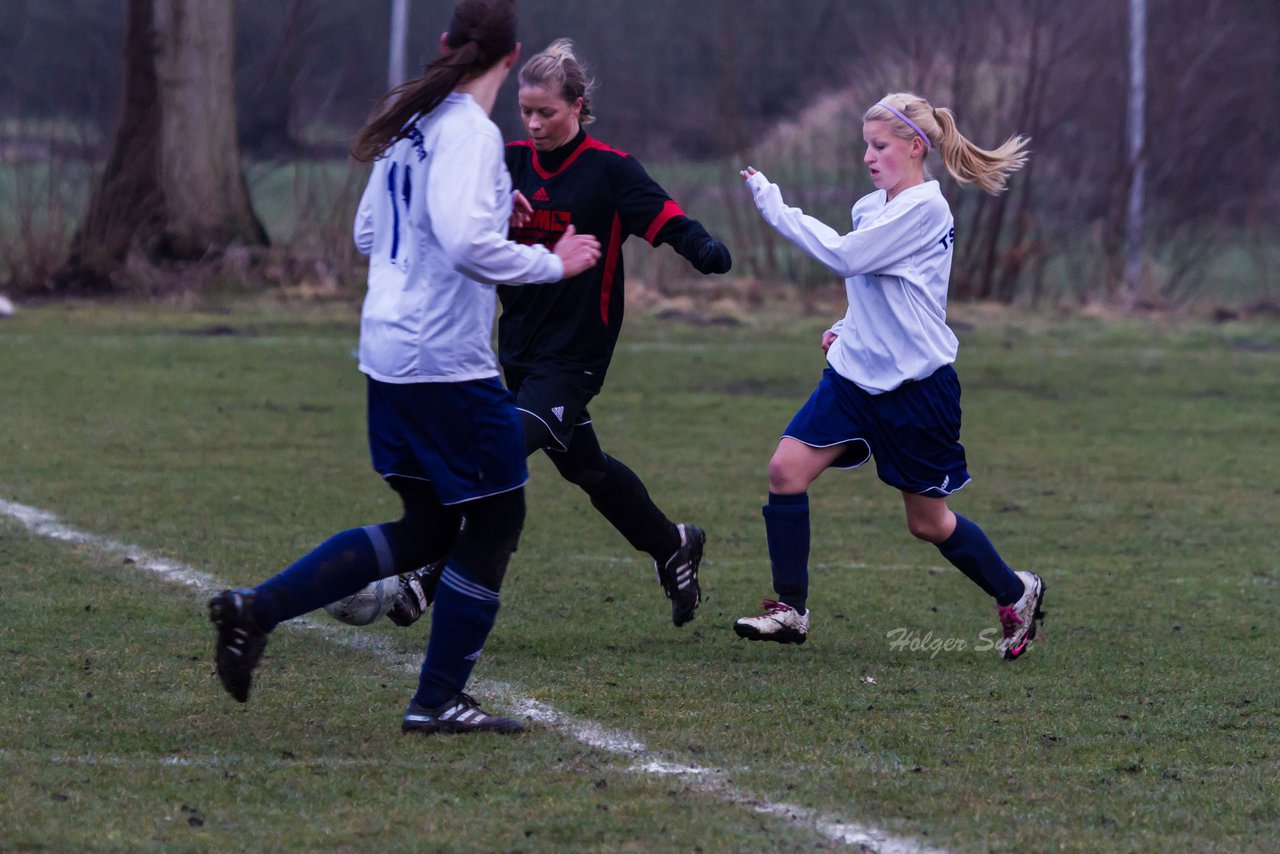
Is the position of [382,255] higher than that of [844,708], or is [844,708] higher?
[382,255]

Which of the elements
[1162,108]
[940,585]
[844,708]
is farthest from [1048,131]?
[844,708]

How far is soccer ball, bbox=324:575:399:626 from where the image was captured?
4543 millimetres

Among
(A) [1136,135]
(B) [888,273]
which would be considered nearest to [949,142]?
(B) [888,273]

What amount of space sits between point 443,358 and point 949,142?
2.00m

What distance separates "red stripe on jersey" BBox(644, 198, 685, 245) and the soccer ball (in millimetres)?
1368

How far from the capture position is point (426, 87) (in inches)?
151

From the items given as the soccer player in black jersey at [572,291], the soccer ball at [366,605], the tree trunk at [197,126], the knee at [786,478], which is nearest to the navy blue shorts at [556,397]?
the soccer player in black jersey at [572,291]

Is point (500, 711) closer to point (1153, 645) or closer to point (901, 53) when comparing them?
point (1153, 645)

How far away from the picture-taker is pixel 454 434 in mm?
3912

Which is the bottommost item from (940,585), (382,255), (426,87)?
(940,585)

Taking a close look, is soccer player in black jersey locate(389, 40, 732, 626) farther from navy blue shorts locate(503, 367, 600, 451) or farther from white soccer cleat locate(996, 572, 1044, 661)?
white soccer cleat locate(996, 572, 1044, 661)

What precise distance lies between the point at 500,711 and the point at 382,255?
1.23 metres

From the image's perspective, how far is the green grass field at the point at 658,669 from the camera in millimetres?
3479

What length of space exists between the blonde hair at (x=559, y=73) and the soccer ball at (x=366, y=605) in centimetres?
157
